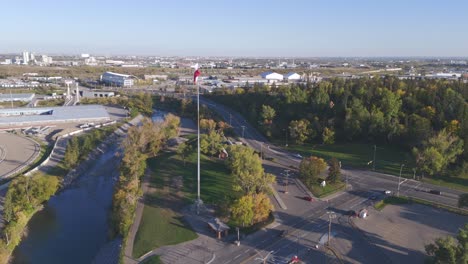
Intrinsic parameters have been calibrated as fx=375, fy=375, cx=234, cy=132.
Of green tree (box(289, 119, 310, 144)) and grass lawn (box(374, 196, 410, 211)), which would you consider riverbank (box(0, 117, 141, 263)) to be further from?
grass lawn (box(374, 196, 410, 211))

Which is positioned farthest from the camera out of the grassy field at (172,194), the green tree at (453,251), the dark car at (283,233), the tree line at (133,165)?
the tree line at (133,165)

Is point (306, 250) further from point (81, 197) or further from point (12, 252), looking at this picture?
point (81, 197)

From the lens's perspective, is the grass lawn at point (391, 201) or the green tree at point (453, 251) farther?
the grass lawn at point (391, 201)

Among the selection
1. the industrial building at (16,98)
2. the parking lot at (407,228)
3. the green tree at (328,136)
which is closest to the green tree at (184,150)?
the green tree at (328,136)

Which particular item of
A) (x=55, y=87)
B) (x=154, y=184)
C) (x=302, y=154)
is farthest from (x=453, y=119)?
(x=55, y=87)

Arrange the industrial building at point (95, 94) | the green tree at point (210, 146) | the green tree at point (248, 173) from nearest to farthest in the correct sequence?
the green tree at point (248, 173), the green tree at point (210, 146), the industrial building at point (95, 94)

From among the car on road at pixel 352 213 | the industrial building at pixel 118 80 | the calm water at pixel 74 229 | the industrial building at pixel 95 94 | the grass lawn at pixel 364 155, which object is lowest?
the calm water at pixel 74 229

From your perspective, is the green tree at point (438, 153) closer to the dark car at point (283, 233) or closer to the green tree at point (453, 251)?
the green tree at point (453, 251)
